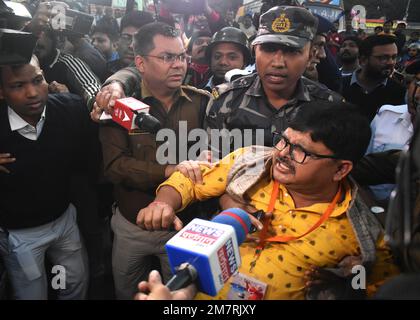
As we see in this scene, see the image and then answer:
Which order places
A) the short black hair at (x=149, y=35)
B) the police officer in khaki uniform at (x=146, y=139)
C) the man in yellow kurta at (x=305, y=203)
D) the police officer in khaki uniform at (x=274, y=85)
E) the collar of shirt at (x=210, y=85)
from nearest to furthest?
1. the man in yellow kurta at (x=305, y=203)
2. the police officer in khaki uniform at (x=274, y=85)
3. the police officer in khaki uniform at (x=146, y=139)
4. the short black hair at (x=149, y=35)
5. the collar of shirt at (x=210, y=85)

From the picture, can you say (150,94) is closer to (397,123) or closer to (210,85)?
(210,85)

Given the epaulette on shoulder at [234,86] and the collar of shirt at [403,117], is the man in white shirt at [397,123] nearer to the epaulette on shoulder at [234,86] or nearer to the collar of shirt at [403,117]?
the collar of shirt at [403,117]

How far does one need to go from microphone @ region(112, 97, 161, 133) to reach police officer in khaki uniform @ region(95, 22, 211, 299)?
1.27 feet

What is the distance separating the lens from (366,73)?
13.1 feet

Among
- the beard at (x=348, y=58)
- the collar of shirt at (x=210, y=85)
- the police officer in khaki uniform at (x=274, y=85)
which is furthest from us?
the beard at (x=348, y=58)

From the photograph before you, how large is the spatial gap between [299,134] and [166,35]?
4.23 feet

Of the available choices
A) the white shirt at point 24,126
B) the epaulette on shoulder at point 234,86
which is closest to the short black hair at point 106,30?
the white shirt at point 24,126

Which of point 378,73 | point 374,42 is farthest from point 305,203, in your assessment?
point 374,42

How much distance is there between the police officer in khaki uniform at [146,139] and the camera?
7.37 feet

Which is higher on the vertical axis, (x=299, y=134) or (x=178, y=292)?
(x=299, y=134)

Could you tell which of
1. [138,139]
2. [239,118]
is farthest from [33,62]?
[239,118]

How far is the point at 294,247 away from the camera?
1603mm

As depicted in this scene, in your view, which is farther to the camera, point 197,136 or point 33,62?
point 197,136
